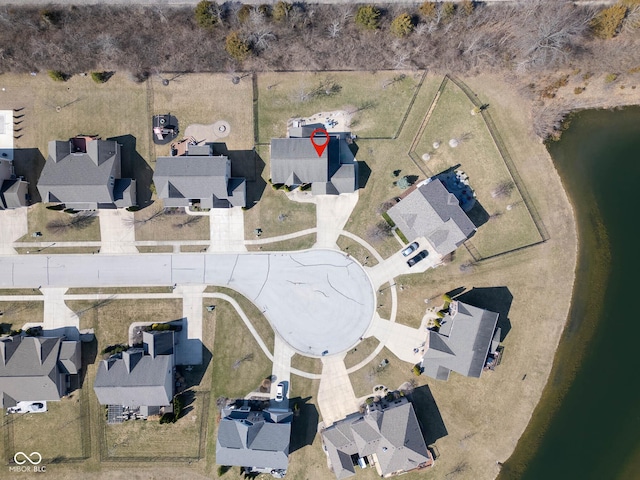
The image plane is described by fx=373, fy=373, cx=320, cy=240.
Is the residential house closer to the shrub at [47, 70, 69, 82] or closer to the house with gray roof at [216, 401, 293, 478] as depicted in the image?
the house with gray roof at [216, 401, 293, 478]

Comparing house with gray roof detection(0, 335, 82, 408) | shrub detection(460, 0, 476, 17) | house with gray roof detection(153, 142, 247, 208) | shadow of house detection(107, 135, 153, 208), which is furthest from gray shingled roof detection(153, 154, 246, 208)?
shrub detection(460, 0, 476, 17)

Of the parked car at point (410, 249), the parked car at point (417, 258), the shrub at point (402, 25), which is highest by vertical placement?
the shrub at point (402, 25)

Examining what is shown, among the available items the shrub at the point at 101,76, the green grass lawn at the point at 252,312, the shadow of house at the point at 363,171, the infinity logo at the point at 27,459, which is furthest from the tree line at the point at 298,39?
the infinity logo at the point at 27,459

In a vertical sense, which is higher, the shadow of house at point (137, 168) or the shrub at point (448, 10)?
the shrub at point (448, 10)

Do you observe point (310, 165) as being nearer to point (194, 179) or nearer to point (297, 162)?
point (297, 162)

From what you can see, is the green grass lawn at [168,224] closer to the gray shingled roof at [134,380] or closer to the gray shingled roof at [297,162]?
the gray shingled roof at [297,162]

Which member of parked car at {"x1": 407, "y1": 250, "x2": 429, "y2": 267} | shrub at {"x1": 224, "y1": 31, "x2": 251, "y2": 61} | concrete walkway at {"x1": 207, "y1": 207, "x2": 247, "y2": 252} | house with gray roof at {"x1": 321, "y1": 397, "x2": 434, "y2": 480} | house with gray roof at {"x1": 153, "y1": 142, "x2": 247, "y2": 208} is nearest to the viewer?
house with gray roof at {"x1": 153, "y1": 142, "x2": 247, "y2": 208}
